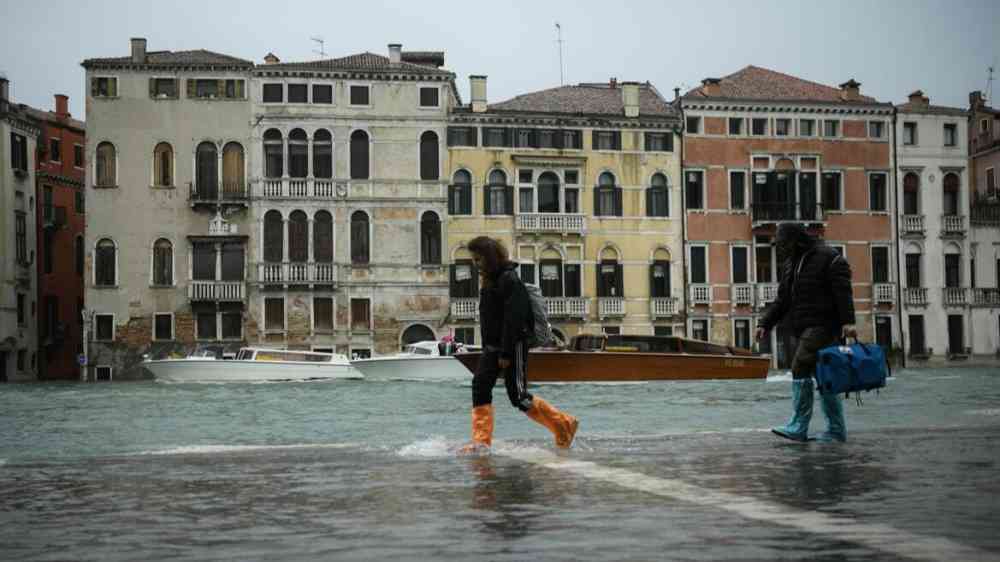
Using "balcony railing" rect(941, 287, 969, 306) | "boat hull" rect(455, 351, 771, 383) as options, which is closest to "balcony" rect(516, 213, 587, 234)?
"boat hull" rect(455, 351, 771, 383)

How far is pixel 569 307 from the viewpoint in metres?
50.5

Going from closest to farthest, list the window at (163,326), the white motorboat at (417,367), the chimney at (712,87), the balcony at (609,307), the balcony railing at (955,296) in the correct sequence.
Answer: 1. the white motorboat at (417,367)
2. the window at (163,326)
3. the balcony at (609,307)
4. the chimney at (712,87)
5. the balcony railing at (955,296)

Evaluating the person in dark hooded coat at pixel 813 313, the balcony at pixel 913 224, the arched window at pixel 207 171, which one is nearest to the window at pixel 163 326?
the arched window at pixel 207 171

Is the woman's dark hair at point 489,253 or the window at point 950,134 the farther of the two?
the window at point 950,134

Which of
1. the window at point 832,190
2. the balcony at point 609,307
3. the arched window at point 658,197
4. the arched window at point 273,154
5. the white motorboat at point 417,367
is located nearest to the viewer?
the white motorboat at point 417,367

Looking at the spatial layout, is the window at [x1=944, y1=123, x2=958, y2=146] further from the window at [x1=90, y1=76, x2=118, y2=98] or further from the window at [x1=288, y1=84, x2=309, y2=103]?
the window at [x1=90, y1=76, x2=118, y2=98]

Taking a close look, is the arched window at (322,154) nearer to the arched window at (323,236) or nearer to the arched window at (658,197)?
the arched window at (323,236)

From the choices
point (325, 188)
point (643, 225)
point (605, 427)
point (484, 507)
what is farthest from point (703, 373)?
point (484, 507)

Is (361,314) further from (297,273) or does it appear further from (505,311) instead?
(505,311)

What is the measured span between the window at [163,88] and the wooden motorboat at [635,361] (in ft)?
60.1

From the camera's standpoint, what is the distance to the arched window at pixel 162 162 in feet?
161

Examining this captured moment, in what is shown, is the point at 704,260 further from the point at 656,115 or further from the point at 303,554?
the point at 303,554

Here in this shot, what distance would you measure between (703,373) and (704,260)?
1440cm

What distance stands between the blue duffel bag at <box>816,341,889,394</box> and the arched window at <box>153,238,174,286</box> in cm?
4221
